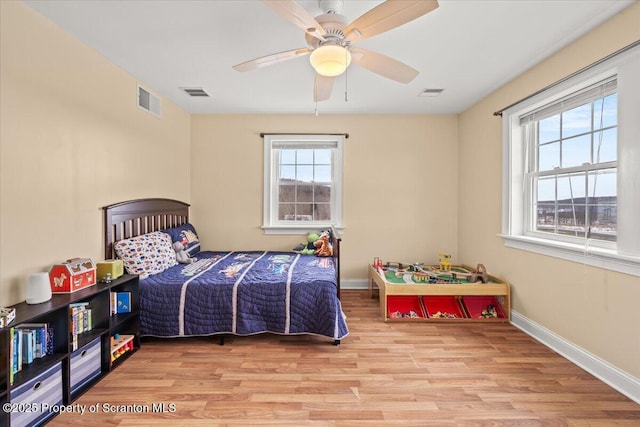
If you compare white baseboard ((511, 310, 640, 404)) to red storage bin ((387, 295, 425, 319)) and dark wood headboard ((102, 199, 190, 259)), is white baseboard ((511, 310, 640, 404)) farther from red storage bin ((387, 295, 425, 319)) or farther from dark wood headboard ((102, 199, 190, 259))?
dark wood headboard ((102, 199, 190, 259))

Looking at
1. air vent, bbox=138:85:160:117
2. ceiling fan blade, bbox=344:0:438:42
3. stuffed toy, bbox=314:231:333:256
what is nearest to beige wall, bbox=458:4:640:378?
ceiling fan blade, bbox=344:0:438:42

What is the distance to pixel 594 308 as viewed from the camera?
1.97m

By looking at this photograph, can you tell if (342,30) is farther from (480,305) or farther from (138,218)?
(480,305)

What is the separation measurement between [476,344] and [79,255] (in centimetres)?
310

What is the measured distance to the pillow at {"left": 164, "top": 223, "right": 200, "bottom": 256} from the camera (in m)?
3.18

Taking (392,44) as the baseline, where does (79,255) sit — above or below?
below

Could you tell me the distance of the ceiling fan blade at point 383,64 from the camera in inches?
71.4

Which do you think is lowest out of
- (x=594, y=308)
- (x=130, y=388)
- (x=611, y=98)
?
→ (x=130, y=388)

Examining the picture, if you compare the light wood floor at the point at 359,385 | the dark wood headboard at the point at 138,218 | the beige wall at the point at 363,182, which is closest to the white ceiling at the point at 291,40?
the beige wall at the point at 363,182

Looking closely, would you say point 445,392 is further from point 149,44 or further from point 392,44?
point 149,44

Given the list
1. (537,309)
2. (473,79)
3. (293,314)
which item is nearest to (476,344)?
(537,309)

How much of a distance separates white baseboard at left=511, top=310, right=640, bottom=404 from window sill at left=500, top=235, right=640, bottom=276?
0.61m

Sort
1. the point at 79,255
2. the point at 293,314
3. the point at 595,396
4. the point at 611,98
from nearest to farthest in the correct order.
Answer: the point at 595,396
the point at 611,98
the point at 79,255
the point at 293,314

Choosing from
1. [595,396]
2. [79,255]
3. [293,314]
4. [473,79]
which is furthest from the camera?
[473,79]
